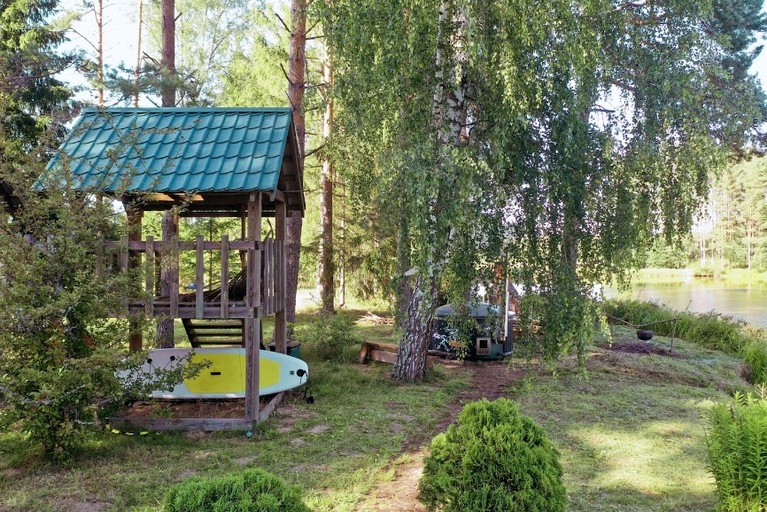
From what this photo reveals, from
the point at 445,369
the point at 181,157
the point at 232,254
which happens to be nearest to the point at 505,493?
the point at 181,157

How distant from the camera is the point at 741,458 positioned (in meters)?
3.94

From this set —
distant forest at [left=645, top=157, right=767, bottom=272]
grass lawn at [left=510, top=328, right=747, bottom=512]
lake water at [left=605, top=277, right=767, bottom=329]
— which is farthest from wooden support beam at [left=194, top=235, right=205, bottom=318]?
distant forest at [left=645, top=157, right=767, bottom=272]

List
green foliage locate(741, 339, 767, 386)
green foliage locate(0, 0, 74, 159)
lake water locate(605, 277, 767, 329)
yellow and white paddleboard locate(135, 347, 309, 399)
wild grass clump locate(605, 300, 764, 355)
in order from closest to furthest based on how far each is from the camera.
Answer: yellow and white paddleboard locate(135, 347, 309, 399), green foliage locate(741, 339, 767, 386), wild grass clump locate(605, 300, 764, 355), green foliage locate(0, 0, 74, 159), lake water locate(605, 277, 767, 329)

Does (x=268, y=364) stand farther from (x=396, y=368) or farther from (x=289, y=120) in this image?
(x=289, y=120)

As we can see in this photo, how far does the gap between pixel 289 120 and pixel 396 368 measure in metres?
4.23

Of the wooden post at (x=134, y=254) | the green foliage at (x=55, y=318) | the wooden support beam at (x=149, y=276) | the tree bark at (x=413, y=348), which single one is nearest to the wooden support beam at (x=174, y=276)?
the wooden support beam at (x=149, y=276)

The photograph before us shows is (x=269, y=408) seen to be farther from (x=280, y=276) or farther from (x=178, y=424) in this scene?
(x=280, y=276)

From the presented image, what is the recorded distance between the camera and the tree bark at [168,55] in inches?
440

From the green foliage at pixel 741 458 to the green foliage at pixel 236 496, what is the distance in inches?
119

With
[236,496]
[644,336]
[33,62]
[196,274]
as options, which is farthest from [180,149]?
[644,336]

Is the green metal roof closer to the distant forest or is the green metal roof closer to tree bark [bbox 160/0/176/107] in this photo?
tree bark [bbox 160/0/176/107]

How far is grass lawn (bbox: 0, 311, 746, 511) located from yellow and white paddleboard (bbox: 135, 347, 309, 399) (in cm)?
42

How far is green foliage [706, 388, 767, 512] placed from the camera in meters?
3.83

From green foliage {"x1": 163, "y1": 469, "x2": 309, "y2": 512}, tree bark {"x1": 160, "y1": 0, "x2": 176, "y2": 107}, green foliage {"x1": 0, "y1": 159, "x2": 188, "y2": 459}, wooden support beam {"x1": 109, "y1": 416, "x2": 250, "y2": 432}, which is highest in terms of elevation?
tree bark {"x1": 160, "y1": 0, "x2": 176, "y2": 107}
